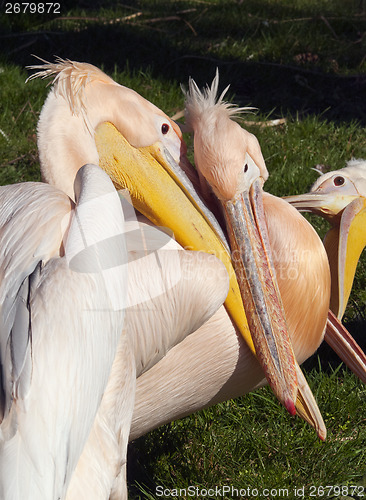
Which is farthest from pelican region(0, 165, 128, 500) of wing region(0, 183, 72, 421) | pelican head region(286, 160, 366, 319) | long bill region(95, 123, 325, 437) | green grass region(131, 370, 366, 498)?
pelican head region(286, 160, 366, 319)

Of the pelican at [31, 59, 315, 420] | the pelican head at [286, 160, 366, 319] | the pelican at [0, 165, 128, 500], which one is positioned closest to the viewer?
the pelican at [0, 165, 128, 500]

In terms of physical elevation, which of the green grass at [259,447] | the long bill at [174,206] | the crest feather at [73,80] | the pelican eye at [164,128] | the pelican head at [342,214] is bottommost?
the green grass at [259,447]

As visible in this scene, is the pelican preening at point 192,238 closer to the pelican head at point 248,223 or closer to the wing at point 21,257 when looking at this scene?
the pelican head at point 248,223

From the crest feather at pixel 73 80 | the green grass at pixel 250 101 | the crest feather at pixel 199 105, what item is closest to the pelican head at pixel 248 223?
the crest feather at pixel 199 105

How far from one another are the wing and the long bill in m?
0.32

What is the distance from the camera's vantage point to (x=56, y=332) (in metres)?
1.71

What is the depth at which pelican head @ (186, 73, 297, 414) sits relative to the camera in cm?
229

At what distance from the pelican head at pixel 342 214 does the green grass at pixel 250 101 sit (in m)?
0.39

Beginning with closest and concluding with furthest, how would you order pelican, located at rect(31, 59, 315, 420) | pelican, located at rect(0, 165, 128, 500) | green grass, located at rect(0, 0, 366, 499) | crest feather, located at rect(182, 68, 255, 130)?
pelican, located at rect(0, 165, 128, 500) < pelican, located at rect(31, 59, 315, 420) < crest feather, located at rect(182, 68, 255, 130) < green grass, located at rect(0, 0, 366, 499)

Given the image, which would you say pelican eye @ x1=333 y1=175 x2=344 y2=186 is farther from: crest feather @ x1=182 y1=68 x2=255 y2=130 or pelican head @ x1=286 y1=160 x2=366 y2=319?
crest feather @ x1=182 y1=68 x2=255 y2=130

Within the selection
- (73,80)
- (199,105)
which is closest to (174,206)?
(199,105)

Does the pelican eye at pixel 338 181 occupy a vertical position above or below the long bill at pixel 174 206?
below

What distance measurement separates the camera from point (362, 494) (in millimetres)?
2475

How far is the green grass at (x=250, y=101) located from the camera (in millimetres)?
2637
